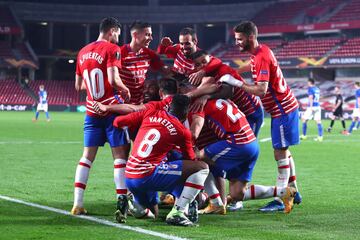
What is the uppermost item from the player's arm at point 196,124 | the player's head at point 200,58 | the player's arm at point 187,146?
the player's head at point 200,58

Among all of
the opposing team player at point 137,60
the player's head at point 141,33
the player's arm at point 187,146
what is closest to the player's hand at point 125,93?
the opposing team player at point 137,60

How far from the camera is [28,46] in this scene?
64750 mm

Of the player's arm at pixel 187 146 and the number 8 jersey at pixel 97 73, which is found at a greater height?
the number 8 jersey at pixel 97 73

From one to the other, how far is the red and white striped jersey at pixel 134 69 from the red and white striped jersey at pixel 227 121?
45.0 inches

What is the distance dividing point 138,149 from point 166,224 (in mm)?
872

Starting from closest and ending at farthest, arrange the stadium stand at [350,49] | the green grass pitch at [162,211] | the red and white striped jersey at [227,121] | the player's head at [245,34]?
1. the green grass pitch at [162,211]
2. the red and white striped jersey at [227,121]
3. the player's head at [245,34]
4. the stadium stand at [350,49]

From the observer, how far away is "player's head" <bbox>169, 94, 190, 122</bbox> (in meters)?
8.02

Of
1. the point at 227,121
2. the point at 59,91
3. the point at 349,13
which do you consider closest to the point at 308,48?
the point at 349,13

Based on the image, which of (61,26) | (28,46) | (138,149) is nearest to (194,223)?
(138,149)

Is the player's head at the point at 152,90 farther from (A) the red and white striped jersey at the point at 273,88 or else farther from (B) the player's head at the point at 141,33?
(A) the red and white striped jersey at the point at 273,88

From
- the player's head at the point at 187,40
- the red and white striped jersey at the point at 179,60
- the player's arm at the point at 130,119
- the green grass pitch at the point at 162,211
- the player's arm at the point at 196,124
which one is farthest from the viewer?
the red and white striped jersey at the point at 179,60

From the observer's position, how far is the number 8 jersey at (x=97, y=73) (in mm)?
8844

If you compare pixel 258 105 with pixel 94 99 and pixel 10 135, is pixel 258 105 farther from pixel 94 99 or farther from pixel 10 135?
pixel 10 135

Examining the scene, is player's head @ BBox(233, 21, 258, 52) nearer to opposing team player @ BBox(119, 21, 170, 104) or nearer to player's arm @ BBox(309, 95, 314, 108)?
opposing team player @ BBox(119, 21, 170, 104)
